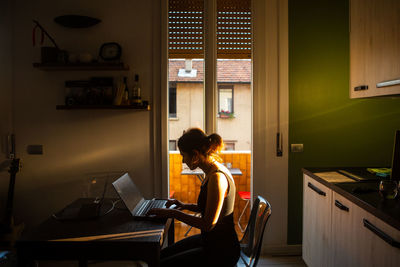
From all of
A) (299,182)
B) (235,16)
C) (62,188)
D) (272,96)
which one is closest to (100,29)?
(235,16)

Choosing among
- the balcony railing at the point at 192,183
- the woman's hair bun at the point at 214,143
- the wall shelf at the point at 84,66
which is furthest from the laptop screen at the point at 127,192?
the balcony railing at the point at 192,183

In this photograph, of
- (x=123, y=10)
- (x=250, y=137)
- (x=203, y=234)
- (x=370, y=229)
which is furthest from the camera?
(x=250, y=137)

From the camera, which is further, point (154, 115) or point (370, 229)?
point (154, 115)

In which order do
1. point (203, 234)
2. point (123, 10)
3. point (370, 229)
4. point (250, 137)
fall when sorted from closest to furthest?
point (370, 229), point (203, 234), point (123, 10), point (250, 137)

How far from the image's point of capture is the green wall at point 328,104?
2881 mm

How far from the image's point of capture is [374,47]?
193cm

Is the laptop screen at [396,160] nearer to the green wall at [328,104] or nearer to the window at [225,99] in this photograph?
the green wall at [328,104]

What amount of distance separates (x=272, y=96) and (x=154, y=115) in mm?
1106

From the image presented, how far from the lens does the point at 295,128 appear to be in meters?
2.92

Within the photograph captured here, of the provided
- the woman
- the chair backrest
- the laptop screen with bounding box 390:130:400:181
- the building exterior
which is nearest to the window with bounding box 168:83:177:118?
the building exterior

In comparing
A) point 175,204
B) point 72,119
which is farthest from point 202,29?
point 175,204

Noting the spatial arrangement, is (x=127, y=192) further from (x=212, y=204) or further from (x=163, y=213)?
(x=212, y=204)

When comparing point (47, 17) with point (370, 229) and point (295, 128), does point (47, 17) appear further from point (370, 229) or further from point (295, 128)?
point (370, 229)

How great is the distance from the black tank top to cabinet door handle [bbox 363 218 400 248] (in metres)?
0.68
